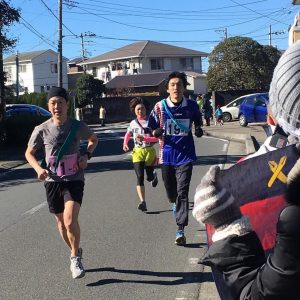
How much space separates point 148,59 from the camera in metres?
71.6

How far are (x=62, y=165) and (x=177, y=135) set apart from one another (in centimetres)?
162

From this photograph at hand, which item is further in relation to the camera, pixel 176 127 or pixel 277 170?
pixel 176 127

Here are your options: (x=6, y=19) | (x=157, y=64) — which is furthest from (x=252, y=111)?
(x=157, y=64)

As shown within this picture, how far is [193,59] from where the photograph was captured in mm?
74500

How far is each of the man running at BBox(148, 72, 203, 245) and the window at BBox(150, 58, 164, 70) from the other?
2621 inches

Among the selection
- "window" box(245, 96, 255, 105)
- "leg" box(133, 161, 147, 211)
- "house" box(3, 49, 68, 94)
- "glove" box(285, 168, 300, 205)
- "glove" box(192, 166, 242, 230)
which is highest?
"house" box(3, 49, 68, 94)

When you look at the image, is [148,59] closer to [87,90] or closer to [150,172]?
[87,90]

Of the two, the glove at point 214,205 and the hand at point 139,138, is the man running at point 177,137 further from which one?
the glove at point 214,205

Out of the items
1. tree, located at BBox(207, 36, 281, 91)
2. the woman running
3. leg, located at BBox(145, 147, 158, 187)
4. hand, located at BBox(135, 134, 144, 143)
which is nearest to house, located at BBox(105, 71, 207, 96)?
tree, located at BBox(207, 36, 281, 91)

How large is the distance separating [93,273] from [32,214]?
330 cm

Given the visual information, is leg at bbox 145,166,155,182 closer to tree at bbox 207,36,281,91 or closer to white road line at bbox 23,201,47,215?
white road line at bbox 23,201,47,215

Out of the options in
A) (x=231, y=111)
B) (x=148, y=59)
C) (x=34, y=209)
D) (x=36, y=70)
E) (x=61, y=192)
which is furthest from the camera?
(x=36, y=70)

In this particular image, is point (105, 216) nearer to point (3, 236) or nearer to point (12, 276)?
point (3, 236)

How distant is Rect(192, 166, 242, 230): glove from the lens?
4.72 ft
